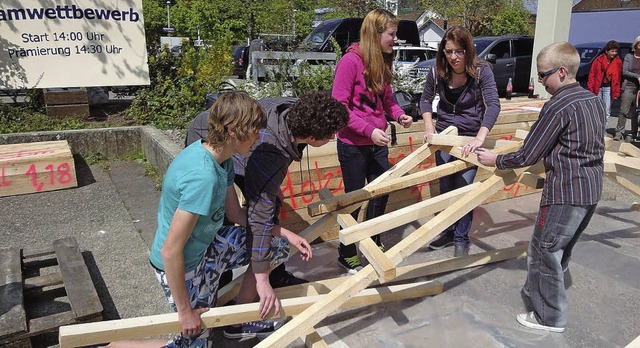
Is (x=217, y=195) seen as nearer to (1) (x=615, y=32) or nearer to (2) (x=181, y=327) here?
(2) (x=181, y=327)

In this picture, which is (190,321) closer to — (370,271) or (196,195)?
(196,195)

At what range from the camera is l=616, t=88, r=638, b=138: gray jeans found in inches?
346

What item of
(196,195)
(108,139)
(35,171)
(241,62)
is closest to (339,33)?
(241,62)

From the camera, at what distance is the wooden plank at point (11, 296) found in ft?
8.76

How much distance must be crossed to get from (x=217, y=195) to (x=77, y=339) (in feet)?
2.82

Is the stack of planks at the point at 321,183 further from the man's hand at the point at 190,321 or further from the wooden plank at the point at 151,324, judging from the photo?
the man's hand at the point at 190,321

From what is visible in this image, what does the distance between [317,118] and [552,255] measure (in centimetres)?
164

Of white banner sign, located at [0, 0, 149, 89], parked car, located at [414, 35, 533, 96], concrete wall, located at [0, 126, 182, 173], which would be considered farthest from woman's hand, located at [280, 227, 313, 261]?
parked car, located at [414, 35, 533, 96]

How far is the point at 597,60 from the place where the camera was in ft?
30.0

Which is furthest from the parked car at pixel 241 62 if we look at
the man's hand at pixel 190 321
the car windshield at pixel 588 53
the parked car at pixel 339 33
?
the man's hand at pixel 190 321

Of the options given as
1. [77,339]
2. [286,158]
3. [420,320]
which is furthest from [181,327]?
[420,320]

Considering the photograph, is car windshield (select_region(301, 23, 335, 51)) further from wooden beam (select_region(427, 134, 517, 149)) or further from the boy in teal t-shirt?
the boy in teal t-shirt

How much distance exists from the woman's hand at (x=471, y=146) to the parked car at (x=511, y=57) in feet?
37.4

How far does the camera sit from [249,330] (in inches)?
115
